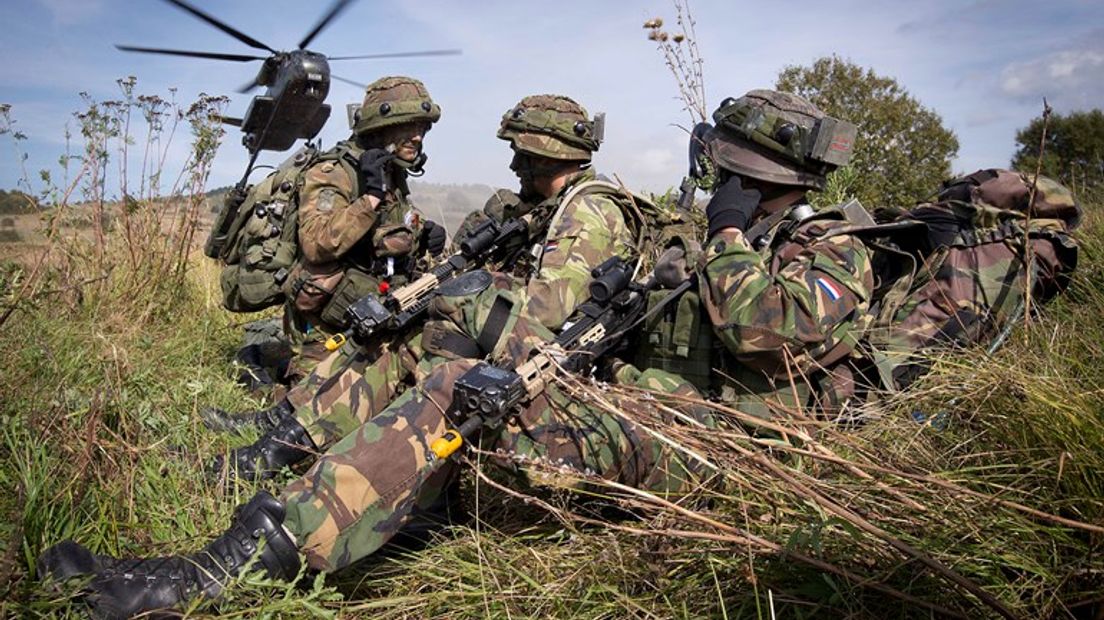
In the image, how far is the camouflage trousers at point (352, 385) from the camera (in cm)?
374

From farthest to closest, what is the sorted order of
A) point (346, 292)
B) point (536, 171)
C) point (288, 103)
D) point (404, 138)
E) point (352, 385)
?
point (288, 103), point (404, 138), point (346, 292), point (536, 171), point (352, 385)

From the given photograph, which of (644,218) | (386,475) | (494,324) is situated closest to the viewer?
(386,475)

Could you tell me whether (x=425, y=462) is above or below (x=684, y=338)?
below

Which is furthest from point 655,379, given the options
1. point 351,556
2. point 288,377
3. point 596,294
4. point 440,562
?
point 288,377

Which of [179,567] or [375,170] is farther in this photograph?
[375,170]

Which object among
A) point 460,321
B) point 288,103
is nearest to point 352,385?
point 460,321

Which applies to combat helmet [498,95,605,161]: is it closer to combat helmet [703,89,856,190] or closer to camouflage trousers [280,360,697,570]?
combat helmet [703,89,856,190]

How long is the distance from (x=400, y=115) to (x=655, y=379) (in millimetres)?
3005

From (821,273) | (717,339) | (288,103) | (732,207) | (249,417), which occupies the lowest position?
(249,417)

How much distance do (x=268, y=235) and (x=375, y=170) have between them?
960 mm

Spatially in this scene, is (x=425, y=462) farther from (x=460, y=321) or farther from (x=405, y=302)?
(x=405, y=302)

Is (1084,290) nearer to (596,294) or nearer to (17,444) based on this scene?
(596,294)

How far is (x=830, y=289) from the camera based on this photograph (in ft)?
8.90

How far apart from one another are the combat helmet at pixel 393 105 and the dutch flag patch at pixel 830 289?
3128 millimetres
